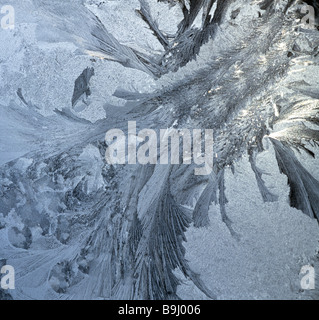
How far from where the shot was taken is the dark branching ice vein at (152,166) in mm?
910

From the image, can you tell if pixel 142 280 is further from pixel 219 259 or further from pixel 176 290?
pixel 219 259

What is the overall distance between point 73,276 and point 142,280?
0.67 feet

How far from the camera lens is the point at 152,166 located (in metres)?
0.93

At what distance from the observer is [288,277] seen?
888 millimetres

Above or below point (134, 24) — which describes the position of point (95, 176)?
below

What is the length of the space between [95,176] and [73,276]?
0.30 metres

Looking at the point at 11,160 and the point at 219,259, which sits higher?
the point at 11,160

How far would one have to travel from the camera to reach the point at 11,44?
36.0 inches

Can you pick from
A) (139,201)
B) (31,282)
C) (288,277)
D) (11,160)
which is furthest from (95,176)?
(288,277)

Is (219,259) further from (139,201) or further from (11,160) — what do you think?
(11,160)

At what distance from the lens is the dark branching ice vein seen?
91cm
